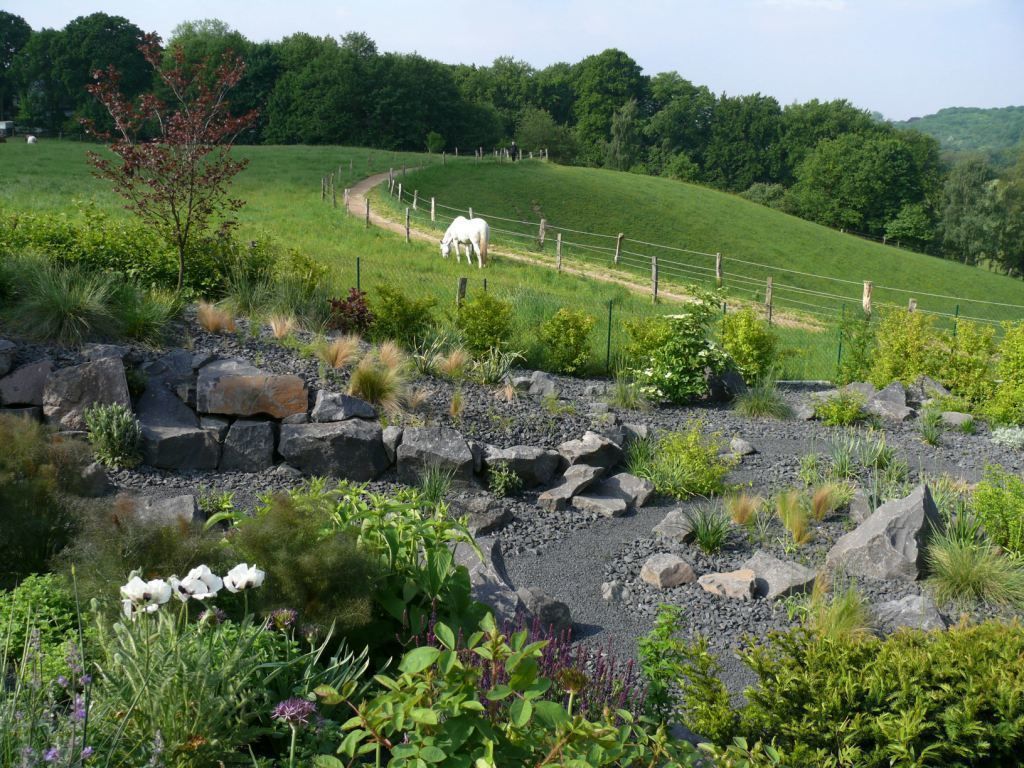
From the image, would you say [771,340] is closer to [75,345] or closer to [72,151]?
[75,345]

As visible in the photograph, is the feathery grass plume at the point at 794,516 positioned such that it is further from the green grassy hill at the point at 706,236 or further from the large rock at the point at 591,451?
the green grassy hill at the point at 706,236

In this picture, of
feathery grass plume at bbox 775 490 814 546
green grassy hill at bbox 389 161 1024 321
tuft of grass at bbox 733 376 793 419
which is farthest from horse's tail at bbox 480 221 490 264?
feathery grass plume at bbox 775 490 814 546

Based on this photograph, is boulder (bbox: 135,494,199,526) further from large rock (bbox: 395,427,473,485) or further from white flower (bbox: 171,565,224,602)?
white flower (bbox: 171,565,224,602)

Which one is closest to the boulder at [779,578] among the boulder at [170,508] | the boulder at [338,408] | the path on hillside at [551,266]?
the boulder at [338,408]

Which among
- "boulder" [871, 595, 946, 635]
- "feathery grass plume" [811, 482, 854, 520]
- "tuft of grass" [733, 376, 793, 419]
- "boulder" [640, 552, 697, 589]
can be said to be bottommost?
"boulder" [640, 552, 697, 589]

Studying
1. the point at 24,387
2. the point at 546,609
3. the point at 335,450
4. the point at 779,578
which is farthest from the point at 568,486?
the point at 24,387

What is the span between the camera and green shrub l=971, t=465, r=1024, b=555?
20.4 ft

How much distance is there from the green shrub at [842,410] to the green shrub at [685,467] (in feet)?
7.37

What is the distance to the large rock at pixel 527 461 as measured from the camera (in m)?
7.67

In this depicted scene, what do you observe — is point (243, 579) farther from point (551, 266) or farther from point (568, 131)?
point (568, 131)

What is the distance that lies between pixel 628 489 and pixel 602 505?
0.45 metres

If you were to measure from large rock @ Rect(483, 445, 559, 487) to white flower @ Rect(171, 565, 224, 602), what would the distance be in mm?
4938

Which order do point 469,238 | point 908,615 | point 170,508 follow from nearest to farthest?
point 908,615
point 170,508
point 469,238

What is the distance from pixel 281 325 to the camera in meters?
9.07
